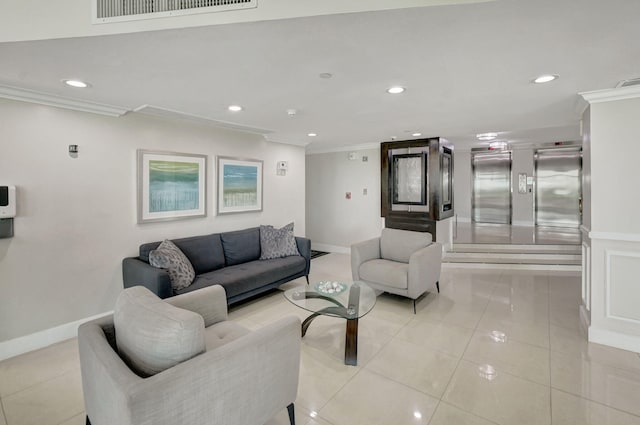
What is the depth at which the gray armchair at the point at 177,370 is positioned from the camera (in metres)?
1.21

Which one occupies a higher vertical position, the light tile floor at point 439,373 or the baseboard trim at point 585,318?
the baseboard trim at point 585,318

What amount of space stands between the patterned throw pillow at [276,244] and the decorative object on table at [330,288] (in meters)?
1.33

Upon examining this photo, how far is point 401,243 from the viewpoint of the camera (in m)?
4.09

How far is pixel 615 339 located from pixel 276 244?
380cm

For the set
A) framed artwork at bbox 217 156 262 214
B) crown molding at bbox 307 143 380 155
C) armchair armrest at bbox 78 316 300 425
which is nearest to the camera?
armchair armrest at bbox 78 316 300 425

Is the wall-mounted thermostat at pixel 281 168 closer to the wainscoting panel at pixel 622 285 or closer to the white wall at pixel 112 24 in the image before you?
the white wall at pixel 112 24

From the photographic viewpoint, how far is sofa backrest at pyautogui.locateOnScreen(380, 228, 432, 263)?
3.97 metres

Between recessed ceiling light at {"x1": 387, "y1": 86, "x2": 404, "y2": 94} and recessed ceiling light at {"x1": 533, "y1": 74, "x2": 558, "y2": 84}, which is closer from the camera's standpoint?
recessed ceiling light at {"x1": 533, "y1": 74, "x2": 558, "y2": 84}

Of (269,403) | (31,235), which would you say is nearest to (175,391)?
(269,403)

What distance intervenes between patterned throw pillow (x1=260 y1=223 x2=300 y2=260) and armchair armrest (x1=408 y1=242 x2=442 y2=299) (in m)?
1.74

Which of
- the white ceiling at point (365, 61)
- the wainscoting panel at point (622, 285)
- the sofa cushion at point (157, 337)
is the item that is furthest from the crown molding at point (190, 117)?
the wainscoting panel at point (622, 285)

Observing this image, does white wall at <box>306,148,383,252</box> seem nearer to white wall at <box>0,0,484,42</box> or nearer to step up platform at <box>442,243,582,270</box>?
step up platform at <box>442,243,582,270</box>

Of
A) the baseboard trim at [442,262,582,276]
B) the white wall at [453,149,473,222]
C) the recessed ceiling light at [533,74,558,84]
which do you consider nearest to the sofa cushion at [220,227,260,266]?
the baseboard trim at [442,262,582,276]

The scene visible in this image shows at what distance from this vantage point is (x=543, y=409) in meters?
1.94
